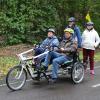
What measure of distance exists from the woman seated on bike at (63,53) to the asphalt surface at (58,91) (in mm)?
444

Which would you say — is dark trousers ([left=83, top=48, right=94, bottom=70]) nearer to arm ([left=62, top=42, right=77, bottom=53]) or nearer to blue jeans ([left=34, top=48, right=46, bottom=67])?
arm ([left=62, top=42, right=77, bottom=53])

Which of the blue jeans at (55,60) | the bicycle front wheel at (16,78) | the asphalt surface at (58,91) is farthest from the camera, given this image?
the blue jeans at (55,60)

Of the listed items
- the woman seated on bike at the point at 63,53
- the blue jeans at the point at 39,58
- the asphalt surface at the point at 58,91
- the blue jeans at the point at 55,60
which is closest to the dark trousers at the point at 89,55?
the asphalt surface at the point at 58,91

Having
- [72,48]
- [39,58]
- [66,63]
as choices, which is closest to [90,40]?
[72,48]

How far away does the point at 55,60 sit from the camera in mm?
12000

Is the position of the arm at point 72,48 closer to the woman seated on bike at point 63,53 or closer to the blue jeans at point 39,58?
the woman seated on bike at point 63,53

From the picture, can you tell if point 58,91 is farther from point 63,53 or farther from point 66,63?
point 63,53

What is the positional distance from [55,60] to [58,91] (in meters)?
1.02

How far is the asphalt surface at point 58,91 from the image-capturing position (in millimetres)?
10570

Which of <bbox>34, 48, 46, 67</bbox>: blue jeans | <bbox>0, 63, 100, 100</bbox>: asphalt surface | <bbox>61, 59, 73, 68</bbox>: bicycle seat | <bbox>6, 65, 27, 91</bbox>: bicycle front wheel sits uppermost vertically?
<bbox>34, 48, 46, 67</bbox>: blue jeans

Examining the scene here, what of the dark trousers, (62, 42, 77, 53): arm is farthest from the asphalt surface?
the dark trousers

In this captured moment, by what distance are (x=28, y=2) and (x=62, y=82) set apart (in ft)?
40.2

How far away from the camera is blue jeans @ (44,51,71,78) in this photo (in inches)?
470

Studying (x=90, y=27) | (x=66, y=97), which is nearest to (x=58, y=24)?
(x=90, y=27)
